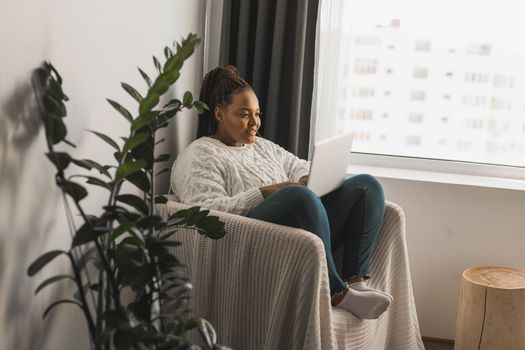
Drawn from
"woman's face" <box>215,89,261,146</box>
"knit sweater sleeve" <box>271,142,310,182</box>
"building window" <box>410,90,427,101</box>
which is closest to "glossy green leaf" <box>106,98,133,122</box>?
"woman's face" <box>215,89,261,146</box>

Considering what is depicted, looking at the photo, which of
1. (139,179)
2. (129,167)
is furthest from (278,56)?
(129,167)

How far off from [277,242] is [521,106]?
1620 millimetres

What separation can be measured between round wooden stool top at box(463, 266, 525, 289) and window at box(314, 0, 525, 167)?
1.97 ft

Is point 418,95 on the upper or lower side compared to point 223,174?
upper

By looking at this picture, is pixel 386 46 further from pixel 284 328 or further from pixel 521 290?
pixel 284 328

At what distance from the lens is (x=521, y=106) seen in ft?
11.0

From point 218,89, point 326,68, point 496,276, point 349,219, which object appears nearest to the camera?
point 349,219

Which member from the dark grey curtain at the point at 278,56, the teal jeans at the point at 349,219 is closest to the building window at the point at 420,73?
the dark grey curtain at the point at 278,56

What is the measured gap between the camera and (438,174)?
3.37 metres

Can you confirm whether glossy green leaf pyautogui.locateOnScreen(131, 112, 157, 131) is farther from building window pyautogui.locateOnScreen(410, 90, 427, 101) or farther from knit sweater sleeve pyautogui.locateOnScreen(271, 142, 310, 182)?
building window pyautogui.locateOnScreen(410, 90, 427, 101)

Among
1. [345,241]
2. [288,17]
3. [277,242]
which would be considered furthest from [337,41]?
[277,242]

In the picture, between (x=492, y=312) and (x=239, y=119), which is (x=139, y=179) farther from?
(x=492, y=312)

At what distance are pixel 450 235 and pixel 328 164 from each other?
96 centimetres

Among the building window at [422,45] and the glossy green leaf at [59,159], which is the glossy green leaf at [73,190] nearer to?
the glossy green leaf at [59,159]
